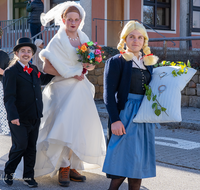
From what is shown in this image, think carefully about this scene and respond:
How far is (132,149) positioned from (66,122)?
115 cm

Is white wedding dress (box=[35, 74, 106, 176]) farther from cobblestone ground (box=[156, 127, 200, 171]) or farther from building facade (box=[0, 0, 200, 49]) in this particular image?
building facade (box=[0, 0, 200, 49])

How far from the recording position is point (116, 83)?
3.18 metres

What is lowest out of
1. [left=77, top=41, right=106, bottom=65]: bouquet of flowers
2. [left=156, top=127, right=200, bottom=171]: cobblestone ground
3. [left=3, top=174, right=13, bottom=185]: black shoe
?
[left=156, top=127, right=200, bottom=171]: cobblestone ground

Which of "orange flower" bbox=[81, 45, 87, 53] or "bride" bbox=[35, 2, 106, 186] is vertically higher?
"orange flower" bbox=[81, 45, 87, 53]

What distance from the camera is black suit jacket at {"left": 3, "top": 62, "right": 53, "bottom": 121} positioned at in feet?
12.2

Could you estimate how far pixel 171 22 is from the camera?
15203 millimetres

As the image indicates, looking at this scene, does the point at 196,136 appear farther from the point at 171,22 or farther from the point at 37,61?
the point at 171,22

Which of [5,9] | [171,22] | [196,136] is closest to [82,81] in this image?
[196,136]

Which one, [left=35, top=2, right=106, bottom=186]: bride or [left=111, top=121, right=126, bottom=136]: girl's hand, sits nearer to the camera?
[left=111, top=121, right=126, bottom=136]: girl's hand

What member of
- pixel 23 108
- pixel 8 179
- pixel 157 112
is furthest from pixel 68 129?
pixel 157 112

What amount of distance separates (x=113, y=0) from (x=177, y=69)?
11252 millimetres

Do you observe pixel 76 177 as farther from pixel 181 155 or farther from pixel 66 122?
pixel 181 155

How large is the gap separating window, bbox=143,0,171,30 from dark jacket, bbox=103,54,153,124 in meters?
12.0

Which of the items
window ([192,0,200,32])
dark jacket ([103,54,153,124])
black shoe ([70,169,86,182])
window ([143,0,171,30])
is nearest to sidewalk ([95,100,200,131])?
black shoe ([70,169,86,182])
